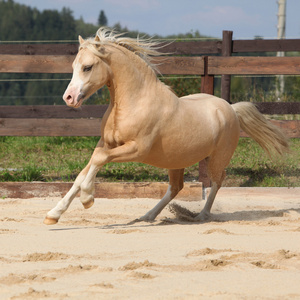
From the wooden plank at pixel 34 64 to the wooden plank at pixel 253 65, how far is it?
6.08ft

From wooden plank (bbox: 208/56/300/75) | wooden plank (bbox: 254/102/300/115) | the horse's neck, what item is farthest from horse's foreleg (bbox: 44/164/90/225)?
wooden plank (bbox: 254/102/300/115)

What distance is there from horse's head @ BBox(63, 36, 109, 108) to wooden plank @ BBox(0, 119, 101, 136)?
7.98ft

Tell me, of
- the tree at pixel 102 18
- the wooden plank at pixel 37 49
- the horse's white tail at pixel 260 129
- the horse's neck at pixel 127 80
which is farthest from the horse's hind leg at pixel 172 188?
the tree at pixel 102 18

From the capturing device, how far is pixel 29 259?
12.1 ft

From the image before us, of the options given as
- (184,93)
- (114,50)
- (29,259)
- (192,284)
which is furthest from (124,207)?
(184,93)

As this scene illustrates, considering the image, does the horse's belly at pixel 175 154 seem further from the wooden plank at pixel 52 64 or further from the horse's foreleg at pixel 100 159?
the wooden plank at pixel 52 64

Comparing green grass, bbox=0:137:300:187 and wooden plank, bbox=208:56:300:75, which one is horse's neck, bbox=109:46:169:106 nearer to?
wooden plank, bbox=208:56:300:75

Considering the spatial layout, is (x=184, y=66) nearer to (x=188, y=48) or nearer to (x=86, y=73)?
(x=86, y=73)

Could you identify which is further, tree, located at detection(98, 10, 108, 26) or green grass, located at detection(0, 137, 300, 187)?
tree, located at detection(98, 10, 108, 26)

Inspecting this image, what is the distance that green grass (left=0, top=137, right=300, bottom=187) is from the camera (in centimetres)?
744

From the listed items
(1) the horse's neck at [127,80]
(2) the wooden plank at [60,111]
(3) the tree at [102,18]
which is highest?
(3) the tree at [102,18]

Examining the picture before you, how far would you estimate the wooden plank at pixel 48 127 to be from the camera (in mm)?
A: 7168

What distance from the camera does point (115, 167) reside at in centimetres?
814

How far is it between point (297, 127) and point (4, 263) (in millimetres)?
4631
